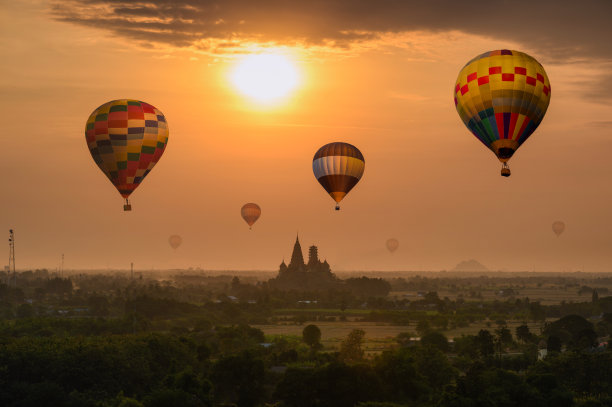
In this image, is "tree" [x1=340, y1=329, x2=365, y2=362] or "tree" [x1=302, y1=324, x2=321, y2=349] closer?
"tree" [x1=340, y1=329, x2=365, y2=362]

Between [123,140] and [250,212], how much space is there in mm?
105515

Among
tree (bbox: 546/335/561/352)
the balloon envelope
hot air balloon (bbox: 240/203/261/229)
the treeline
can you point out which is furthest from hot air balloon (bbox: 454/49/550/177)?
hot air balloon (bbox: 240/203/261/229)

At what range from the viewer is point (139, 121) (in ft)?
220

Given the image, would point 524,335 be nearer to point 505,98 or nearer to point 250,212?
point 505,98

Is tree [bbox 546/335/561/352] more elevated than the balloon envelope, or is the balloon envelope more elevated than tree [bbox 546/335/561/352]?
the balloon envelope

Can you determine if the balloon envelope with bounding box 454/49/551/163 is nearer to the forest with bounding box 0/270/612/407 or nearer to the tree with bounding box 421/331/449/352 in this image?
the forest with bounding box 0/270/612/407

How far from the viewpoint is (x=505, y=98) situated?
5597 centimetres

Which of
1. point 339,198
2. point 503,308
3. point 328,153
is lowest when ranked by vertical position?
point 503,308

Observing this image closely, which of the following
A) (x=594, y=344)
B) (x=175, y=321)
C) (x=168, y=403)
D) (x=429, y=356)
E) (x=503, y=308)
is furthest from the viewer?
(x=503, y=308)

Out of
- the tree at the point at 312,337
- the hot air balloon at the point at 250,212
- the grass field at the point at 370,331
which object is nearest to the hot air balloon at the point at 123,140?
the tree at the point at 312,337

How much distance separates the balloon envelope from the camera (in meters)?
55.9

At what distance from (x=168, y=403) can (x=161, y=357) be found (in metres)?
22.8

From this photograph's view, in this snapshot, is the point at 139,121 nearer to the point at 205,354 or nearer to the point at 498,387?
the point at 205,354

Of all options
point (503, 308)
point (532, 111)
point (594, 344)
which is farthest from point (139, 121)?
point (503, 308)
